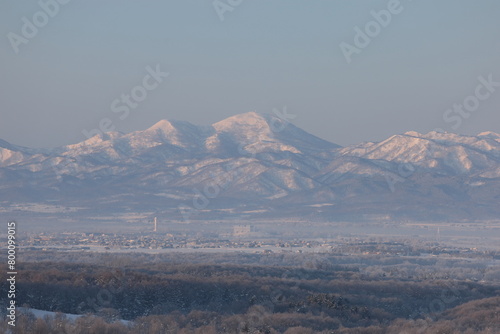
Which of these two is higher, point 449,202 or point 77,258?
point 449,202

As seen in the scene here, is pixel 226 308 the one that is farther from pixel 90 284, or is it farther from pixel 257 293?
pixel 90 284

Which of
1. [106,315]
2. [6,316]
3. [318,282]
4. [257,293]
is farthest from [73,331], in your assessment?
[318,282]

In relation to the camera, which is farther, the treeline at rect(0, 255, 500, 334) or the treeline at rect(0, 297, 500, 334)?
the treeline at rect(0, 255, 500, 334)

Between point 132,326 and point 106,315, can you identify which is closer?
point 132,326

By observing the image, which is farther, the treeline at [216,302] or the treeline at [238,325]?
the treeline at [216,302]

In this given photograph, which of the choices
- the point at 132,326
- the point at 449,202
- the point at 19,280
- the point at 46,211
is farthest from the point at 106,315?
the point at 449,202

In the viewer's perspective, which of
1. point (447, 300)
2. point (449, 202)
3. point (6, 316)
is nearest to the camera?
point (6, 316)

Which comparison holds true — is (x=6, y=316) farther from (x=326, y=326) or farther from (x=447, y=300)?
(x=447, y=300)

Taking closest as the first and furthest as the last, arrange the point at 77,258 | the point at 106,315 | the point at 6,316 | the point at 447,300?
the point at 6,316, the point at 106,315, the point at 447,300, the point at 77,258

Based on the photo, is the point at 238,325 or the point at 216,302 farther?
the point at 216,302

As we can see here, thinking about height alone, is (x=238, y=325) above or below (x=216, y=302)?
below
